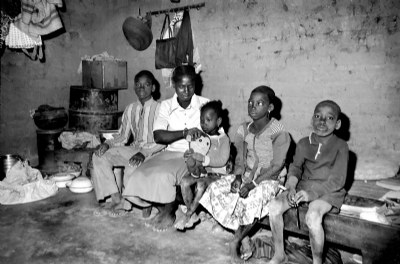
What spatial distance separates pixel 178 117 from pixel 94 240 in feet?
5.31

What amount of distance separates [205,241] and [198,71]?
2.92 m

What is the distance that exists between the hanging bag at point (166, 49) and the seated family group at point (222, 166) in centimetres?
146

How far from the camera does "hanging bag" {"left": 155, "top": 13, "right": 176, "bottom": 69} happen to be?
18.2 feet

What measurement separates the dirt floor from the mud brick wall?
1.95m

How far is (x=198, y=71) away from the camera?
5398 millimetres

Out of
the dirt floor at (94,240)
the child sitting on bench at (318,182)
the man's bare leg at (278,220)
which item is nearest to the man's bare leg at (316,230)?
the child sitting on bench at (318,182)

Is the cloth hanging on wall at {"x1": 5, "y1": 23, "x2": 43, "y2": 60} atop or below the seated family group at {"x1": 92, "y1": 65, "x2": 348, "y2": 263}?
atop

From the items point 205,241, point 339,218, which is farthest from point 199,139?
point 339,218

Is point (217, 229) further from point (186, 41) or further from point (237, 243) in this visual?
point (186, 41)

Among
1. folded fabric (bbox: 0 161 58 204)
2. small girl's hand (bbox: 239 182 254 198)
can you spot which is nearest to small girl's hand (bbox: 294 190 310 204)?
small girl's hand (bbox: 239 182 254 198)

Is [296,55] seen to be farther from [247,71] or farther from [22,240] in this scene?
[22,240]

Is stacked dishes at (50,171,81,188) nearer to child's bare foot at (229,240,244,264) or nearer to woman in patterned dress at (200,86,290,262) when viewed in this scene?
woman in patterned dress at (200,86,290,262)

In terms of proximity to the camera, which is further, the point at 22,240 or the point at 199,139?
the point at 199,139

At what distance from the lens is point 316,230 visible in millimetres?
2719
